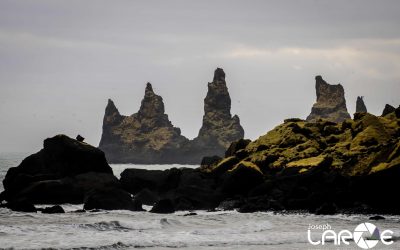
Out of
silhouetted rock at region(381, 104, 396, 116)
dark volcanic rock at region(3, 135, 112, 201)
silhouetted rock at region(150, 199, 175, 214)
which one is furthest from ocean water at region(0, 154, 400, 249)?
silhouetted rock at region(381, 104, 396, 116)

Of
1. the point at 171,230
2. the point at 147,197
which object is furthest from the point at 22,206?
the point at 171,230

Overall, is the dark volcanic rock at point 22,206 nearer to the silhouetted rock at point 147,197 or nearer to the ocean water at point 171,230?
the ocean water at point 171,230

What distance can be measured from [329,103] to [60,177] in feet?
403

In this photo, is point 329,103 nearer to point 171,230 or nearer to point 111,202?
point 111,202

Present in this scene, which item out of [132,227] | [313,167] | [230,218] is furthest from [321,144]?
[132,227]

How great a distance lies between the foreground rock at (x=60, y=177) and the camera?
47.0 metres

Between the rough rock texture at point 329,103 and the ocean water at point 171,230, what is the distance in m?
124

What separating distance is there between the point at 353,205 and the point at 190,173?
16694 mm

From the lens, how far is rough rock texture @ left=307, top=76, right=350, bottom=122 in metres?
162

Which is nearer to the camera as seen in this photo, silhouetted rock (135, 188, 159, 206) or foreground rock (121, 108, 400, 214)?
foreground rock (121, 108, 400, 214)

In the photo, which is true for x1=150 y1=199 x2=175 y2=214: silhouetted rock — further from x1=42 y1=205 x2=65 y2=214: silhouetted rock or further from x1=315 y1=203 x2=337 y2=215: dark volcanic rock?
x1=315 y1=203 x2=337 y2=215: dark volcanic rock

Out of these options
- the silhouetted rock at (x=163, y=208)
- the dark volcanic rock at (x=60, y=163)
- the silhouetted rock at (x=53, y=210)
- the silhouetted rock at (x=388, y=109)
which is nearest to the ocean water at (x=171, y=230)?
the silhouetted rock at (x=53, y=210)

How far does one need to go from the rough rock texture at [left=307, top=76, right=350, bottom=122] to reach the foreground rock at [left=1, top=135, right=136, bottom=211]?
115123 mm

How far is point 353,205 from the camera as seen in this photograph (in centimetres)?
4172
